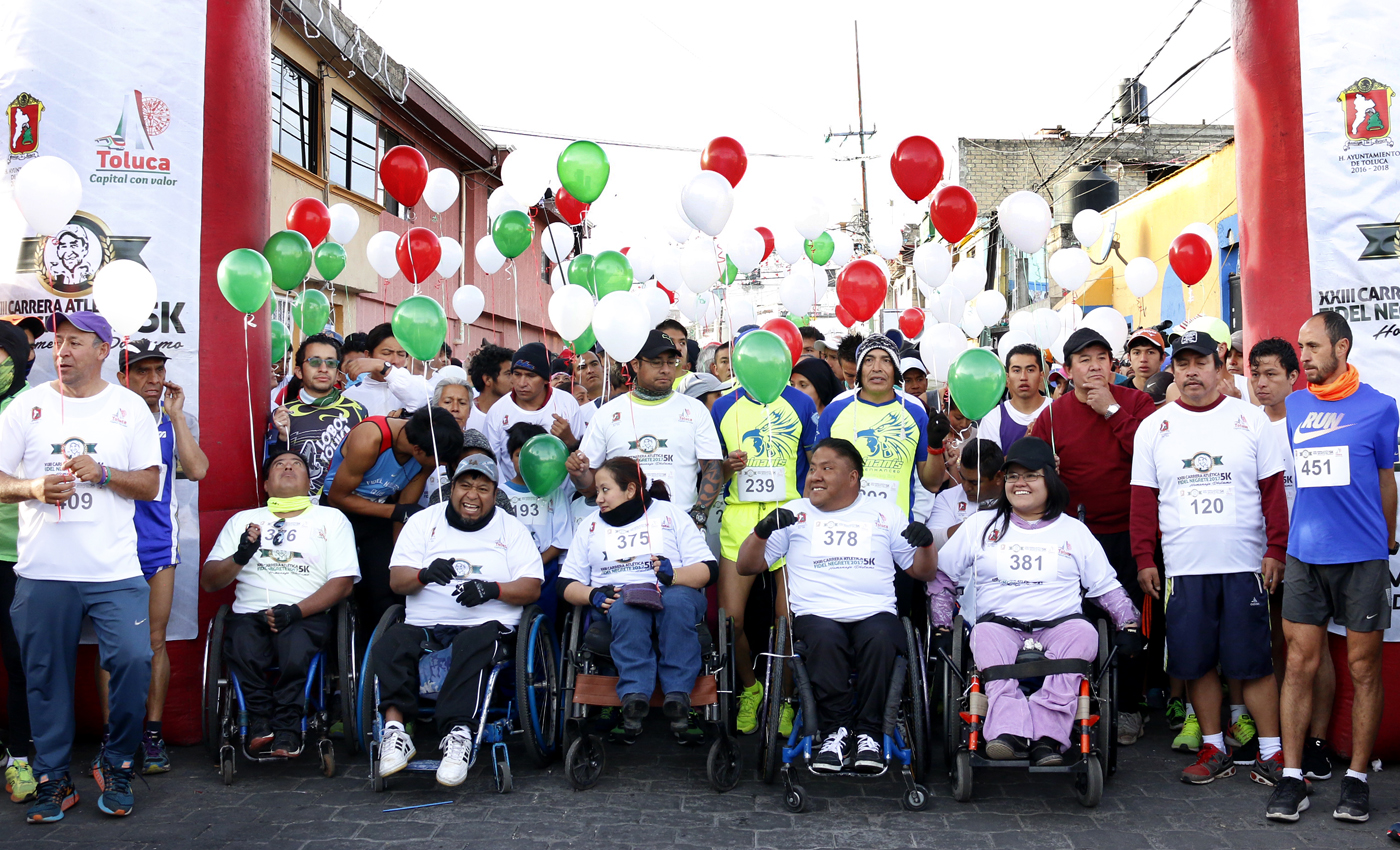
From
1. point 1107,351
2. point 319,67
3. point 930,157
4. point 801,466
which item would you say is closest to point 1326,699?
point 1107,351

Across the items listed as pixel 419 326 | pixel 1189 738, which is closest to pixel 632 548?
pixel 419 326

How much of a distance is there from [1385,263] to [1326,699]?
1983 millimetres

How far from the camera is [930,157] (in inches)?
252

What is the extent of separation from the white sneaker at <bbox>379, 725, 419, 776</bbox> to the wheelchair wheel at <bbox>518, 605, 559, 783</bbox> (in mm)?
475

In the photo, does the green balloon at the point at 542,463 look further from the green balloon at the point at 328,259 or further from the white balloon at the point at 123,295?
the green balloon at the point at 328,259

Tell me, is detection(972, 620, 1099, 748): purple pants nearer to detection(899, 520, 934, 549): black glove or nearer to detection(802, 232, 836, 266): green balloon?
detection(899, 520, 934, 549): black glove

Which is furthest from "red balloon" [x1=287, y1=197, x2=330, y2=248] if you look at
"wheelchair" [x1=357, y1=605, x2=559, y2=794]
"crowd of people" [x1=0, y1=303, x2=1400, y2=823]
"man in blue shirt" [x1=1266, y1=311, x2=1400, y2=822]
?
"man in blue shirt" [x1=1266, y1=311, x2=1400, y2=822]

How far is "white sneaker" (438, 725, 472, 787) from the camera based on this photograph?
4.05 meters

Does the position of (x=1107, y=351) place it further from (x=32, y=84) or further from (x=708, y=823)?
(x=32, y=84)

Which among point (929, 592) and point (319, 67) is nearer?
point (929, 592)

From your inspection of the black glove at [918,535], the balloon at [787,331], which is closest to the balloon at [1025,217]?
the balloon at [787,331]

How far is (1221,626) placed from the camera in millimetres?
4426

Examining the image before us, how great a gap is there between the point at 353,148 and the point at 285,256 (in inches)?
362

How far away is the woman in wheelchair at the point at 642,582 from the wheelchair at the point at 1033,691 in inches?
43.0
